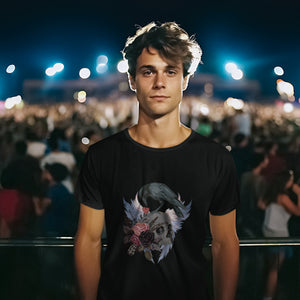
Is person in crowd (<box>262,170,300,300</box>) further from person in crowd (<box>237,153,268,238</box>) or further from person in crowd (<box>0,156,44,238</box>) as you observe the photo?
person in crowd (<box>0,156,44,238</box>)

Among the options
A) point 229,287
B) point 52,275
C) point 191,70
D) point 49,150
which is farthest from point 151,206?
point 49,150

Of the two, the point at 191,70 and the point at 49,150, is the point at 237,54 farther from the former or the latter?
the point at 191,70

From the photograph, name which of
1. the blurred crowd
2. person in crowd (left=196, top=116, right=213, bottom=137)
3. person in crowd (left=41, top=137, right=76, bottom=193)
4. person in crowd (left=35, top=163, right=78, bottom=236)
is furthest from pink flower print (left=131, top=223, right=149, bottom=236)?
person in crowd (left=196, top=116, right=213, bottom=137)

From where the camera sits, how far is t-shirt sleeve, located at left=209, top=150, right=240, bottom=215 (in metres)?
1.48

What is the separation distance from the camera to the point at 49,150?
15.0 ft

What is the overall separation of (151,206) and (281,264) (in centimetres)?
114

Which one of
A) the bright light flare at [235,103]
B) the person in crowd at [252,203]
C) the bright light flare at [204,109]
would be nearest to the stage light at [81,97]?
the bright light flare at [204,109]

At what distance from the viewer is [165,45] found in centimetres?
149

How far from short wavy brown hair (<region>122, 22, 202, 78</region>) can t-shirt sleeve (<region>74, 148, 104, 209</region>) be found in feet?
1.17

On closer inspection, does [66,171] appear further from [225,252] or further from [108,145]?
[225,252]

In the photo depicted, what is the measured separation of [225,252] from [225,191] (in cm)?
21

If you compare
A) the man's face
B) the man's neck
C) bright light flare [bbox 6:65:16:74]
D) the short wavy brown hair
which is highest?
bright light flare [bbox 6:65:16:74]

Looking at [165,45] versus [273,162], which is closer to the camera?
[165,45]

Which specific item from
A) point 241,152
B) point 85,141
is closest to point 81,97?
point 85,141
